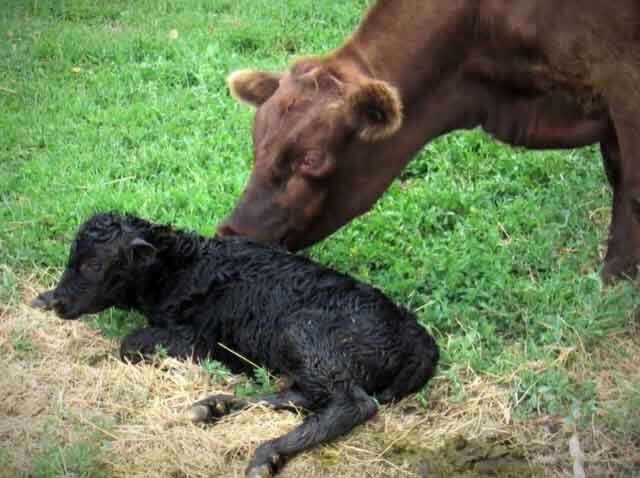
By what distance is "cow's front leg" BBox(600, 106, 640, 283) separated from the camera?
18.4 feet

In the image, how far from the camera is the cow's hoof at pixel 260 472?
4.25 meters

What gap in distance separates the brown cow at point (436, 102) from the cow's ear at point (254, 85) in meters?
0.19

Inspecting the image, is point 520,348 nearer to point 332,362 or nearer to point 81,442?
point 332,362

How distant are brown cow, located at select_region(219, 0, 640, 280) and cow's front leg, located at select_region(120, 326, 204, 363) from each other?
0.75 m

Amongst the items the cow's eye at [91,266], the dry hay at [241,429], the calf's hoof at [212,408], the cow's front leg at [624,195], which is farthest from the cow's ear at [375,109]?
the calf's hoof at [212,408]

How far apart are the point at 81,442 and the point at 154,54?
18.8 ft

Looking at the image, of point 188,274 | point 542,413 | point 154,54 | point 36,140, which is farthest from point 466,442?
point 154,54

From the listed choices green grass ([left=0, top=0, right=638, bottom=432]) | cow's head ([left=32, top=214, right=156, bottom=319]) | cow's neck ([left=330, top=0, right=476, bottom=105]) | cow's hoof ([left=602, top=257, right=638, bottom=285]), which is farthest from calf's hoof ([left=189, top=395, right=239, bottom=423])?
cow's hoof ([left=602, top=257, right=638, bottom=285])

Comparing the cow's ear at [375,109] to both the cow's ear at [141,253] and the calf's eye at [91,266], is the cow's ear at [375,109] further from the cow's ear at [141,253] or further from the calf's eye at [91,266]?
the calf's eye at [91,266]

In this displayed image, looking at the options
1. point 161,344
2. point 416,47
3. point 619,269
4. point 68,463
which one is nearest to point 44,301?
point 161,344

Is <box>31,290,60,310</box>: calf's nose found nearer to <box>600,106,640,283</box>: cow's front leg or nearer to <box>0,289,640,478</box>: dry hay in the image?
<box>0,289,640,478</box>: dry hay

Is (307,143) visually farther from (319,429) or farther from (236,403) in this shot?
(319,429)

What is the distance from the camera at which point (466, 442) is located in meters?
Result: 4.55

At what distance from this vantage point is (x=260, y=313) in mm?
5129
